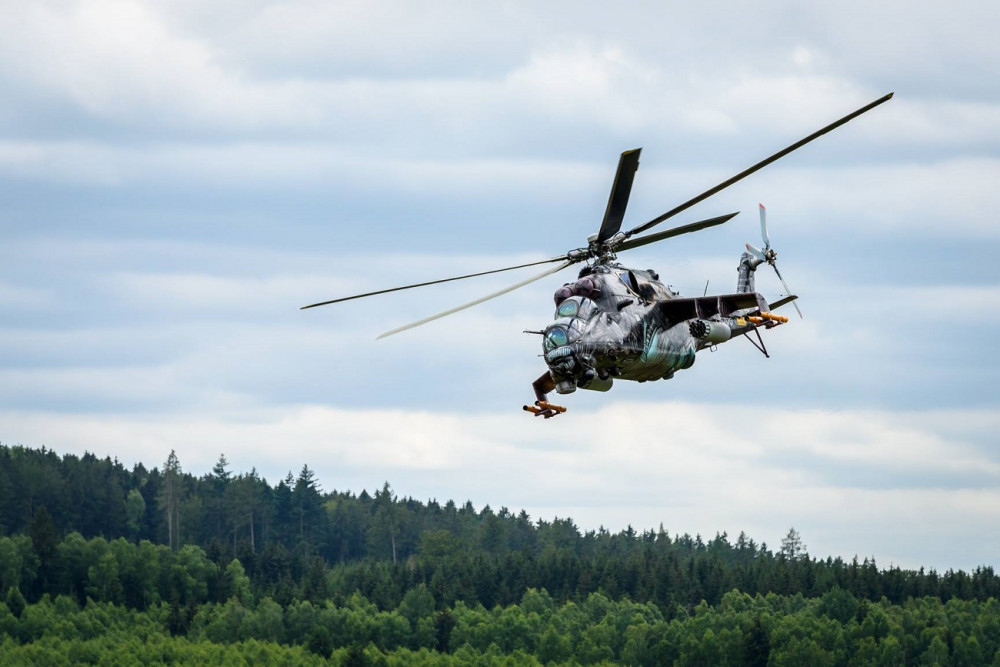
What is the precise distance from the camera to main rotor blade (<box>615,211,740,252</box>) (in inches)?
2500

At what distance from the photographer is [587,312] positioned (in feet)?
203

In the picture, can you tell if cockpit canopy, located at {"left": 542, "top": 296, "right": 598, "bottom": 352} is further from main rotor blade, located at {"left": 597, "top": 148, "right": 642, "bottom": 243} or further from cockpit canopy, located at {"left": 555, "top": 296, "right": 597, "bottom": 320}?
main rotor blade, located at {"left": 597, "top": 148, "right": 642, "bottom": 243}

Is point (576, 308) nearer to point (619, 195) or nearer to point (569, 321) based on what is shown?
point (569, 321)

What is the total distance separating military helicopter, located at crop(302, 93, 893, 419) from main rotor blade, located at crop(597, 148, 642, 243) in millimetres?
34

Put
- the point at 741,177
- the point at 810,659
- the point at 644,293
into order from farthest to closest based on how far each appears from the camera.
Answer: the point at 810,659, the point at 644,293, the point at 741,177

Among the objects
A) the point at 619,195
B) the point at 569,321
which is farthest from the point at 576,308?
the point at 619,195

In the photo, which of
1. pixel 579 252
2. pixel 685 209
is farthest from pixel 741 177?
pixel 579 252

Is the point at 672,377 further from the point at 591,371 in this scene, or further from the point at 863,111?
the point at 863,111

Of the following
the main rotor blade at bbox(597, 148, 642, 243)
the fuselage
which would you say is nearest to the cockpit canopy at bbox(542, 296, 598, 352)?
the fuselage

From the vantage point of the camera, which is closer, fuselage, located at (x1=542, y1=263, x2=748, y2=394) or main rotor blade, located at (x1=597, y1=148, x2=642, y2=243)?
fuselage, located at (x1=542, y1=263, x2=748, y2=394)

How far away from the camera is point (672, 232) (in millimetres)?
64500

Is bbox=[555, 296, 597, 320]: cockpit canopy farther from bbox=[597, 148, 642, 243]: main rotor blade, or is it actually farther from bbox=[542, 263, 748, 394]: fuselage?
bbox=[597, 148, 642, 243]: main rotor blade

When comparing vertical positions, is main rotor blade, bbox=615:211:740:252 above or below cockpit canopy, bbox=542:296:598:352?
above

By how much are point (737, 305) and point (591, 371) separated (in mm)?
6892
